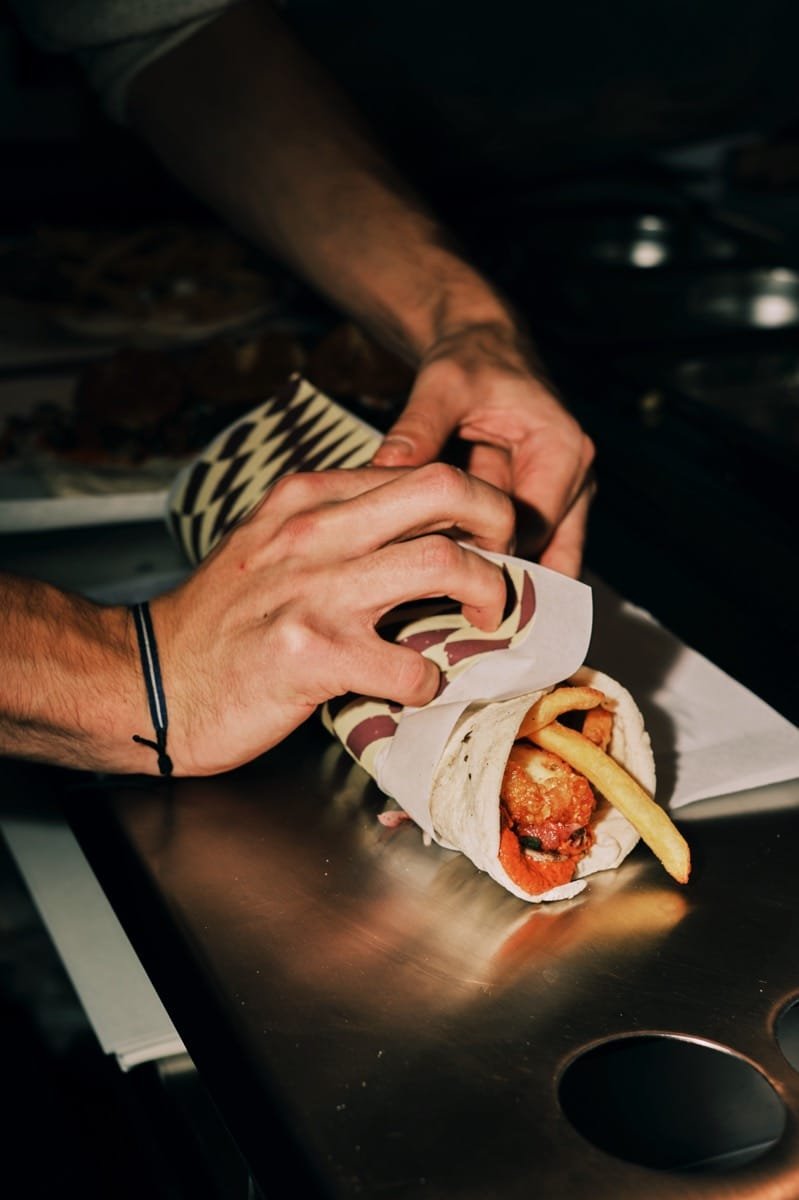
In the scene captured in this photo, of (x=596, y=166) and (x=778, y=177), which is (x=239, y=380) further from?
(x=778, y=177)

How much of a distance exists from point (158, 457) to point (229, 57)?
2.35ft

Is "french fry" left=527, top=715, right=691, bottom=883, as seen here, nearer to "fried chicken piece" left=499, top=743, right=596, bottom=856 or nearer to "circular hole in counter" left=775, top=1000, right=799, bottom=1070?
"fried chicken piece" left=499, top=743, right=596, bottom=856

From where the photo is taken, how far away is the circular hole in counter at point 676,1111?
1.20 meters

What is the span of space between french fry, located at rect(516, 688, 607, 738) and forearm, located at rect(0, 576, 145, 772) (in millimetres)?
404

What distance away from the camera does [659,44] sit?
107 inches

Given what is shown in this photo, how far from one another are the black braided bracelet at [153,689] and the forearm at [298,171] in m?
0.76

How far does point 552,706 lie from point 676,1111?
40cm

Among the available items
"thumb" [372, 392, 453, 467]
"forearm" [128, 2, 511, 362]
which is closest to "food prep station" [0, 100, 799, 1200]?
"thumb" [372, 392, 453, 467]

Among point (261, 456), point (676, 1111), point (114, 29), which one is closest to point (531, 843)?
point (676, 1111)

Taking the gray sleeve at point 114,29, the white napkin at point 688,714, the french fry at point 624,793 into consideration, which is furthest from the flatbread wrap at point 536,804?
the gray sleeve at point 114,29

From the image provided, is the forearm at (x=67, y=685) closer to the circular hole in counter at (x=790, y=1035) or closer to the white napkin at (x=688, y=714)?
the white napkin at (x=688, y=714)

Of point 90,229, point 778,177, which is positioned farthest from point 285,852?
point 778,177

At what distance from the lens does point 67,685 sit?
136 cm

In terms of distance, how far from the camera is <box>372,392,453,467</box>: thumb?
150 centimetres
